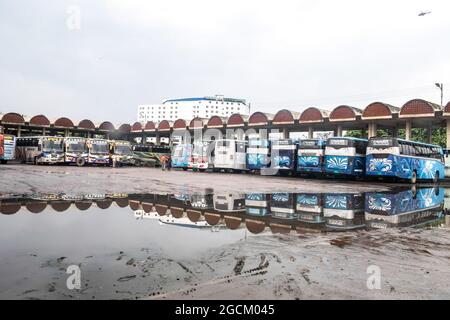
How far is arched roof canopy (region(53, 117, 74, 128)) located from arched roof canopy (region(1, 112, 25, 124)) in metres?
3.48

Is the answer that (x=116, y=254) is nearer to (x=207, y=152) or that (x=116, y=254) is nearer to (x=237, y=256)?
(x=237, y=256)

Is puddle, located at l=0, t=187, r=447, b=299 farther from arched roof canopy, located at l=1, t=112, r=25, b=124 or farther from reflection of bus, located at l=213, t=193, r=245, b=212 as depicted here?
arched roof canopy, located at l=1, t=112, r=25, b=124

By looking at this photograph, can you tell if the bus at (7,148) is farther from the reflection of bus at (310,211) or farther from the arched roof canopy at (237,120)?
the reflection of bus at (310,211)

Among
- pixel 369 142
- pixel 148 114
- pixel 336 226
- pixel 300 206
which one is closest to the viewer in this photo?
pixel 336 226

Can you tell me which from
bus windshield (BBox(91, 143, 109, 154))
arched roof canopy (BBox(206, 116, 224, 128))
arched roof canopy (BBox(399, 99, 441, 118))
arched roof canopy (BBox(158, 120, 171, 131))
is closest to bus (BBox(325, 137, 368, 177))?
arched roof canopy (BBox(399, 99, 441, 118))

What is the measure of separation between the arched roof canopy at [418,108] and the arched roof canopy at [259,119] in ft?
38.2

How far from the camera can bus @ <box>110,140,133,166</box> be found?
33.2 meters

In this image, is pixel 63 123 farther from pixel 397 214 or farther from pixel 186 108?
pixel 186 108

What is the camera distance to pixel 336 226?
7.17 meters

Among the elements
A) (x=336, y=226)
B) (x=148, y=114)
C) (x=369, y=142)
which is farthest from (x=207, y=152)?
(x=148, y=114)

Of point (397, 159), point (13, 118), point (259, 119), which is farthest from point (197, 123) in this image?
point (397, 159)

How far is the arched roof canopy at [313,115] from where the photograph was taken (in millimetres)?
31328

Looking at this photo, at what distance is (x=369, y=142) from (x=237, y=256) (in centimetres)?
2022
